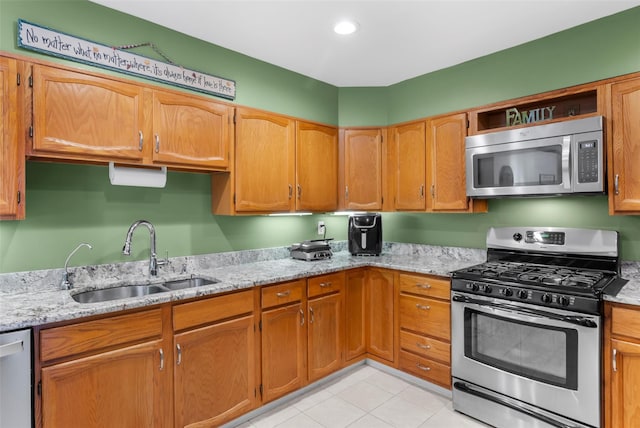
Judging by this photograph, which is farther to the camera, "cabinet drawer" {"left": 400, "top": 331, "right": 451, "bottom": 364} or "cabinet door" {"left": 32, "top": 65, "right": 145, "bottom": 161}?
→ "cabinet drawer" {"left": 400, "top": 331, "right": 451, "bottom": 364}

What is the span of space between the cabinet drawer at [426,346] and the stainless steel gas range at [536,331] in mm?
120

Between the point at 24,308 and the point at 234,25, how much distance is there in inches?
80.9

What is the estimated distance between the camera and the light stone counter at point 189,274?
64.8 inches

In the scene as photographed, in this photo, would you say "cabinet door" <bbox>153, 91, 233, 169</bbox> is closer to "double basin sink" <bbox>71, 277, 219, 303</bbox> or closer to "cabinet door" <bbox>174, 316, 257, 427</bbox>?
"double basin sink" <bbox>71, 277, 219, 303</bbox>

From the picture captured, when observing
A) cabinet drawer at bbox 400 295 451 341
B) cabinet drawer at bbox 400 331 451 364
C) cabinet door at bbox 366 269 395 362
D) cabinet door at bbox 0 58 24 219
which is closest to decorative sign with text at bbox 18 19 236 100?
cabinet door at bbox 0 58 24 219

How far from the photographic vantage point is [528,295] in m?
2.10

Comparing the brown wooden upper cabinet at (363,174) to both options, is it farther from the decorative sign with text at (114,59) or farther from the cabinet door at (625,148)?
the cabinet door at (625,148)

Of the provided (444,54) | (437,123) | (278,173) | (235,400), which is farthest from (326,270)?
(444,54)

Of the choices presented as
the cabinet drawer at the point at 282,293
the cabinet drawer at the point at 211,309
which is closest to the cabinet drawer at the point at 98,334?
the cabinet drawer at the point at 211,309

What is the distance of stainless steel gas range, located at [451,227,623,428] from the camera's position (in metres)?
1.93

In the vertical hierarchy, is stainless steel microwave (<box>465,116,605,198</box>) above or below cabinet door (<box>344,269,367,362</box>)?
above

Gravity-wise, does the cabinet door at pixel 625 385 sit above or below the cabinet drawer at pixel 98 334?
below

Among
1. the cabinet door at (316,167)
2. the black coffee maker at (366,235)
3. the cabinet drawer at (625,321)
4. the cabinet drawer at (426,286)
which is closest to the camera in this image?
the cabinet drawer at (625,321)

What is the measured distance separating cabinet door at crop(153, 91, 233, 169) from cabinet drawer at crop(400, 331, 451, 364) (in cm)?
194
